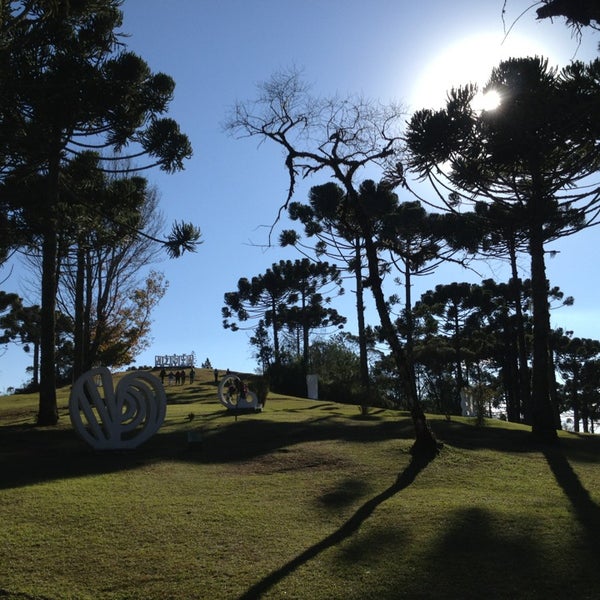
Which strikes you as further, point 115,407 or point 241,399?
point 241,399

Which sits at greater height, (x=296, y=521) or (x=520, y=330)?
(x=520, y=330)

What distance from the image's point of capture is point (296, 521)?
6.46m

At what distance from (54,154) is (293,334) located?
4435cm

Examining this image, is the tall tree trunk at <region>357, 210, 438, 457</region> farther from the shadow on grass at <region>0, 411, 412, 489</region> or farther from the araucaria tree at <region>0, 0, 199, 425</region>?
the araucaria tree at <region>0, 0, 199, 425</region>

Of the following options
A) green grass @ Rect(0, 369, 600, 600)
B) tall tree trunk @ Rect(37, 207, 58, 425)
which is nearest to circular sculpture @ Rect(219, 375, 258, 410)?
tall tree trunk @ Rect(37, 207, 58, 425)

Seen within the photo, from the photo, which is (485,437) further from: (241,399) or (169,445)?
(241,399)

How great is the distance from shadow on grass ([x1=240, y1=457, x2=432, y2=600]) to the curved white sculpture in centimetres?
473

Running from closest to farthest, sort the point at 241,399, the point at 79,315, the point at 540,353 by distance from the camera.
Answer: the point at 540,353 → the point at 241,399 → the point at 79,315

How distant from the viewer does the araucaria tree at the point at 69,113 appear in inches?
492

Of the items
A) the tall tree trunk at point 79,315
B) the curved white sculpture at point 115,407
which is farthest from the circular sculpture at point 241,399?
the curved white sculpture at point 115,407

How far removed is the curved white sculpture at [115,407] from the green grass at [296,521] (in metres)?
0.29

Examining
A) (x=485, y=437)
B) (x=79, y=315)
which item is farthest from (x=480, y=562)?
(x=79, y=315)

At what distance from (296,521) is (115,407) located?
508 cm

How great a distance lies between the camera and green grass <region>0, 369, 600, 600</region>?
186 inches
